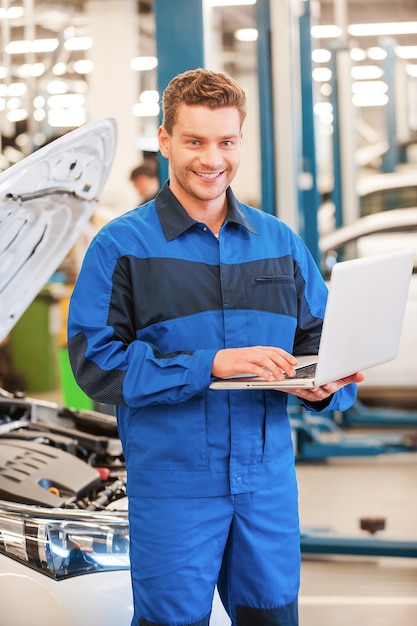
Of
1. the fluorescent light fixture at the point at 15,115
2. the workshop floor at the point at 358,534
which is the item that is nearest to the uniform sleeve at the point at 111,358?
the workshop floor at the point at 358,534

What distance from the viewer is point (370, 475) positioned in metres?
5.36

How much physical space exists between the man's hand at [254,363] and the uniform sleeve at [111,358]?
3cm

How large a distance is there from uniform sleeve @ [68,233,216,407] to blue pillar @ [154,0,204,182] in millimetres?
1545

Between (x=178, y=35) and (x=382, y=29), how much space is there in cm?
1631

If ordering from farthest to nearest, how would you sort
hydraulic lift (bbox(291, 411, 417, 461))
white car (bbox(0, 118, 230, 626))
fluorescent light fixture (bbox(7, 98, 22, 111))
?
fluorescent light fixture (bbox(7, 98, 22, 111))
hydraulic lift (bbox(291, 411, 417, 461))
white car (bbox(0, 118, 230, 626))

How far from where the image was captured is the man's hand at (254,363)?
1743 millimetres

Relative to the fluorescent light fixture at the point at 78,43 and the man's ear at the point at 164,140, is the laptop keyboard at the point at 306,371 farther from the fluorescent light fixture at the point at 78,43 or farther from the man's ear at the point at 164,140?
the fluorescent light fixture at the point at 78,43

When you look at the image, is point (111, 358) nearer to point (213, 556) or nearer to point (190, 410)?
point (190, 410)

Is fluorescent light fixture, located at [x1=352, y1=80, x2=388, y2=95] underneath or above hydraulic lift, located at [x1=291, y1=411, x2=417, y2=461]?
above

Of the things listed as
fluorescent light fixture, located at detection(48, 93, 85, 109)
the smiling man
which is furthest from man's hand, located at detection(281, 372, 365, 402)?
fluorescent light fixture, located at detection(48, 93, 85, 109)

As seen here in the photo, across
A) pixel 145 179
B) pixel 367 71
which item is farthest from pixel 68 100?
pixel 145 179

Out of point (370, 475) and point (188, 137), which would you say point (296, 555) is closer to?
point (188, 137)

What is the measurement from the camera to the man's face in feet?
6.17

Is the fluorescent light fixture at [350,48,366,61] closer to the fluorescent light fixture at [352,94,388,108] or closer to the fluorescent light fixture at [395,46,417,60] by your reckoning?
the fluorescent light fixture at [395,46,417,60]
